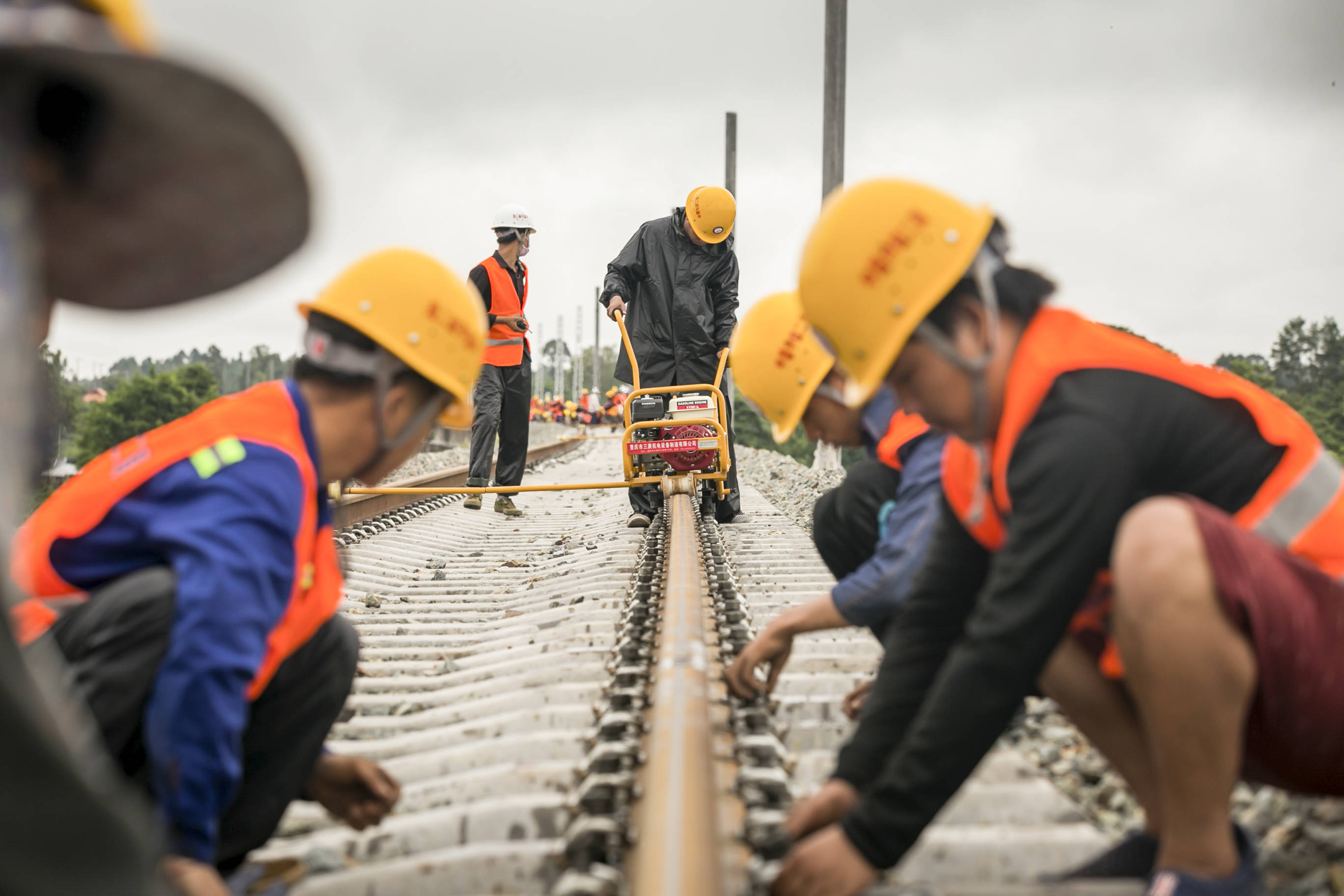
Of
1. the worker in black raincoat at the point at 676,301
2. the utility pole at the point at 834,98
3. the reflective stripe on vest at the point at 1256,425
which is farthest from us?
the utility pole at the point at 834,98

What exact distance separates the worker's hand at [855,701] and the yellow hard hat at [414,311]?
53.9 inches

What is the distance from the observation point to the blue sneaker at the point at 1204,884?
1.55 meters

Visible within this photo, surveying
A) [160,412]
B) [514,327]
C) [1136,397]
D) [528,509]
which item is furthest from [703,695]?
[160,412]

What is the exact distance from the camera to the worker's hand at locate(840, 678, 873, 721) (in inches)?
107

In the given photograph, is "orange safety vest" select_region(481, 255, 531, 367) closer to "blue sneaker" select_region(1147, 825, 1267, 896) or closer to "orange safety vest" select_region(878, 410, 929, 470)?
"orange safety vest" select_region(878, 410, 929, 470)

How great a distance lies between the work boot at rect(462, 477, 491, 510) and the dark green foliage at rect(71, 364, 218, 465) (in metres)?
53.0

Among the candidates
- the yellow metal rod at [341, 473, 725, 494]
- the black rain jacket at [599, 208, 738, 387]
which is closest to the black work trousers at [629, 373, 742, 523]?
the yellow metal rod at [341, 473, 725, 494]

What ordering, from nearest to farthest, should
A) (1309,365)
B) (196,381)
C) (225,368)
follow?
(196,381) → (1309,365) → (225,368)

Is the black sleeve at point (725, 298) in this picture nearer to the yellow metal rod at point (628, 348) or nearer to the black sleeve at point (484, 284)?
the yellow metal rod at point (628, 348)

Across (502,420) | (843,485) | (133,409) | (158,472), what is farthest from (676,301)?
(133,409)

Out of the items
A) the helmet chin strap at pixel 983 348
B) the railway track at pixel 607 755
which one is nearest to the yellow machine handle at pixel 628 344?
the railway track at pixel 607 755

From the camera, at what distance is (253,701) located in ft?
6.35

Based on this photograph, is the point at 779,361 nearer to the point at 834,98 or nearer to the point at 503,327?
the point at 503,327

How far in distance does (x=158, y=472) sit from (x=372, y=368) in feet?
1.53
